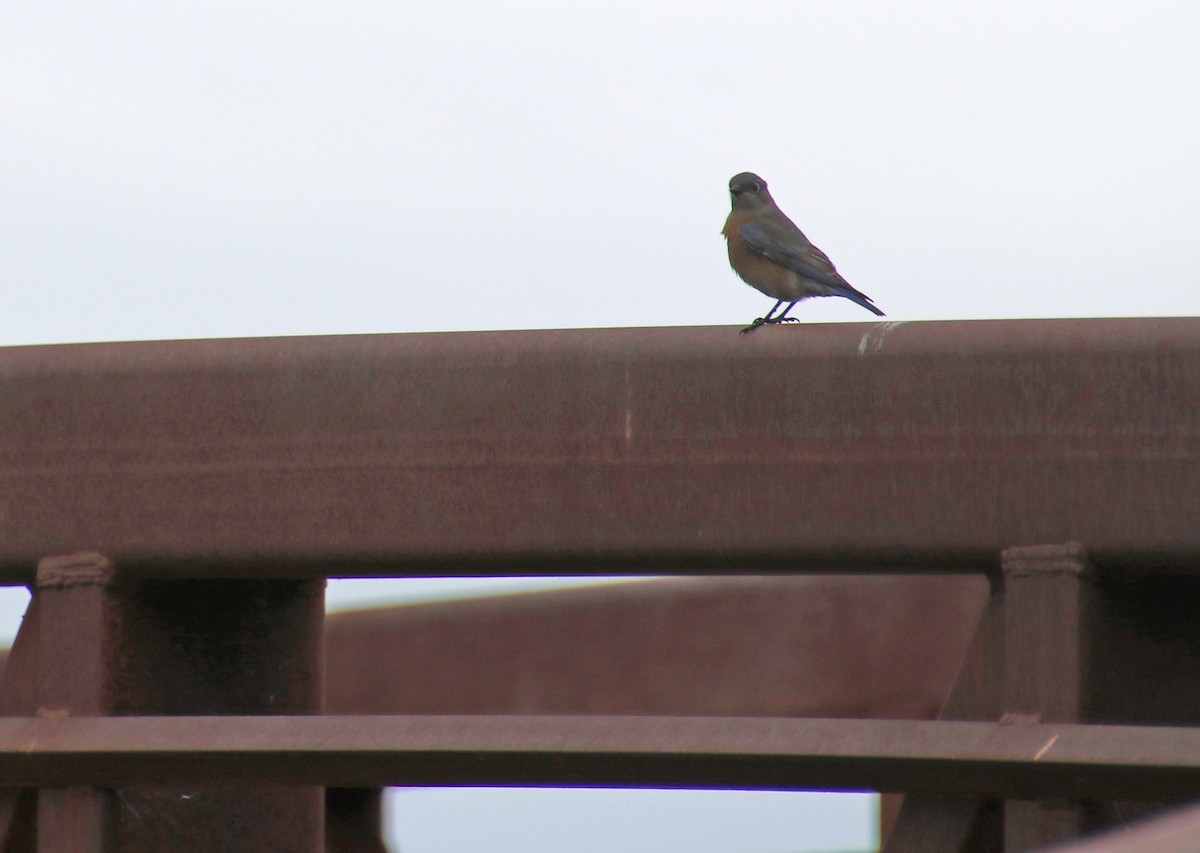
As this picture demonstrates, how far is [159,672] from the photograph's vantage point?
18.0ft

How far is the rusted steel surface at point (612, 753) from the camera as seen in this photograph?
4.39 meters

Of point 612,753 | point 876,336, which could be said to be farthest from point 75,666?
point 876,336

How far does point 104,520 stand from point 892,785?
8.38 ft

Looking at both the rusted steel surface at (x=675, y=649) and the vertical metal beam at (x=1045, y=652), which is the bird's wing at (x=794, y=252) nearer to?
the rusted steel surface at (x=675, y=649)

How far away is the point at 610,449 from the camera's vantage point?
16.3 feet

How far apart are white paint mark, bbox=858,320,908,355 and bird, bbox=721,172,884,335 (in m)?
2.11

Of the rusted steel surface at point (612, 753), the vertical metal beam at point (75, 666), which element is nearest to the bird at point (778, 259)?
the rusted steel surface at point (612, 753)

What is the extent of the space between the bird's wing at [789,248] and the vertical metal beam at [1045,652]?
9.53ft

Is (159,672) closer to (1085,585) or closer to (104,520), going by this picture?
(104,520)

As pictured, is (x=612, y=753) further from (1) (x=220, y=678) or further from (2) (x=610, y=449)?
(1) (x=220, y=678)

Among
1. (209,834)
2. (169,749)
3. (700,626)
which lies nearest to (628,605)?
(700,626)

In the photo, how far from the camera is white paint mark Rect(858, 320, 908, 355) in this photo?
4832 mm

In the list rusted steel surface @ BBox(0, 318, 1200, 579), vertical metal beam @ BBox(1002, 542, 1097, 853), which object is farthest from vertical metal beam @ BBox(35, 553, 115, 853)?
vertical metal beam @ BBox(1002, 542, 1097, 853)

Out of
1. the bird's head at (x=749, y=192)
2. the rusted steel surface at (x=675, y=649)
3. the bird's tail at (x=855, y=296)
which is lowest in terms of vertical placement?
the rusted steel surface at (x=675, y=649)
